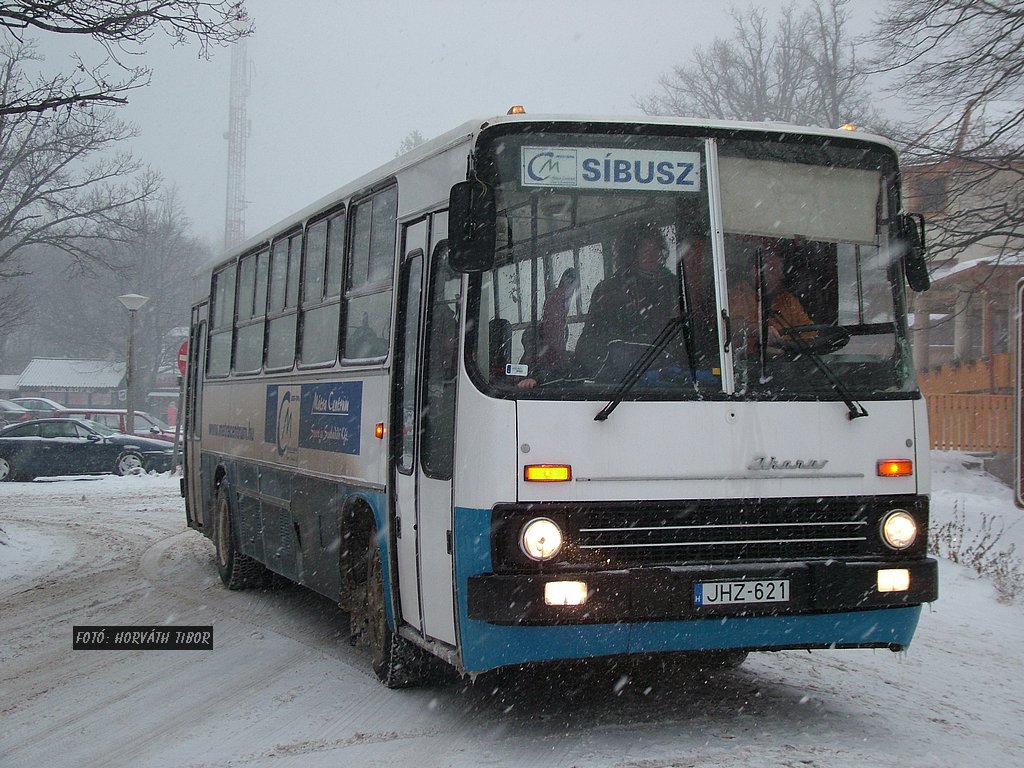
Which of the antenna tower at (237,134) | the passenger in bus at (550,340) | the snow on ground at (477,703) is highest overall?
the antenna tower at (237,134)

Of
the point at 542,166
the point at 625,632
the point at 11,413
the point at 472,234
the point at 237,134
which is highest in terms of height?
the point at 237,134

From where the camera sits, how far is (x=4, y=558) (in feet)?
48.0

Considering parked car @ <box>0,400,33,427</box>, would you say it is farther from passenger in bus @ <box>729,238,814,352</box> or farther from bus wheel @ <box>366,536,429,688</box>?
passenger in bus @ <box>729,238,814,352</box>

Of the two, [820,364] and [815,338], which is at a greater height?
[815,338]

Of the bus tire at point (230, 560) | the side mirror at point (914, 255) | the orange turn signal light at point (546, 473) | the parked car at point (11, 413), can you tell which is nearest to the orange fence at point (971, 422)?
the bus tire at point (230, 560)

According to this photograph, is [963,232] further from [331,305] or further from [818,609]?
[818,609]

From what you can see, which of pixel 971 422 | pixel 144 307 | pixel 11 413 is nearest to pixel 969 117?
pixel 971 422

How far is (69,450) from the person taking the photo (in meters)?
29.9

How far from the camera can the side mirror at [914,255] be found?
22.6ft

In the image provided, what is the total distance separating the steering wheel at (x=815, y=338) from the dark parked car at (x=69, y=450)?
86.4ft

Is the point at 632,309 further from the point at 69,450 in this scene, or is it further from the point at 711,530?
the point at 69,450

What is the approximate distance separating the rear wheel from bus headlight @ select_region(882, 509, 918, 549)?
2645cm

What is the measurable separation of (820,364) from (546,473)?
1.61m

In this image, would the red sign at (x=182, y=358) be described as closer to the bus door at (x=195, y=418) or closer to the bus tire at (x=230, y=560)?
the bus door at (x=195, y=418)
